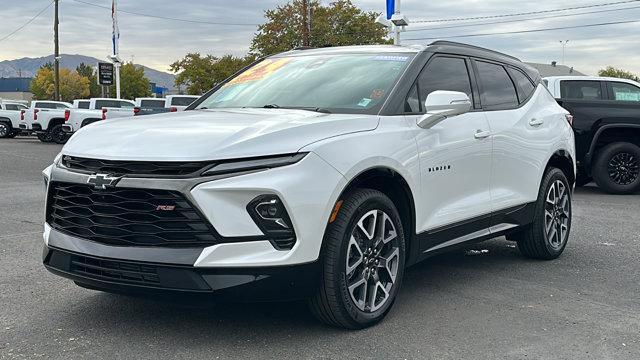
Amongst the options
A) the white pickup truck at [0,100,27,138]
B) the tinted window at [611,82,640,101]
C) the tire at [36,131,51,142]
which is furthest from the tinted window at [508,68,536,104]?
the white pickup truck at [0,100,27,138]

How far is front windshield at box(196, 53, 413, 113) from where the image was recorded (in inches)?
177

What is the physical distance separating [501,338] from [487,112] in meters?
2.01

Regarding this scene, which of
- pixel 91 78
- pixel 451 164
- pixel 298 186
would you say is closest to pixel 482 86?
pixel 451 164

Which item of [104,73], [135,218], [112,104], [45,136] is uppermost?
[104,73]

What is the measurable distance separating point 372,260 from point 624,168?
28.9ft

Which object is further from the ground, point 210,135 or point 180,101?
point 180,101

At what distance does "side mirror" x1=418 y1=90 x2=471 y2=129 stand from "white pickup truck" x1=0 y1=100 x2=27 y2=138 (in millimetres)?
30150

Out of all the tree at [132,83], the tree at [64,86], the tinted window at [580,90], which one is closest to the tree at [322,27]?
the tinted window at [580,90]

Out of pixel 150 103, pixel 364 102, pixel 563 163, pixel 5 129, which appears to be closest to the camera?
pixel 364 102

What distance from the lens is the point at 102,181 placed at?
357cm

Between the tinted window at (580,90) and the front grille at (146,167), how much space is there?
31.3 ft

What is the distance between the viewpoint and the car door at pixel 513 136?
5344 millimetres

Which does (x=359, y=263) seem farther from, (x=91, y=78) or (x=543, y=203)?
(x=91, y=78)

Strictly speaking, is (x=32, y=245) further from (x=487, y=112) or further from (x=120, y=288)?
(x=487, y=112)
